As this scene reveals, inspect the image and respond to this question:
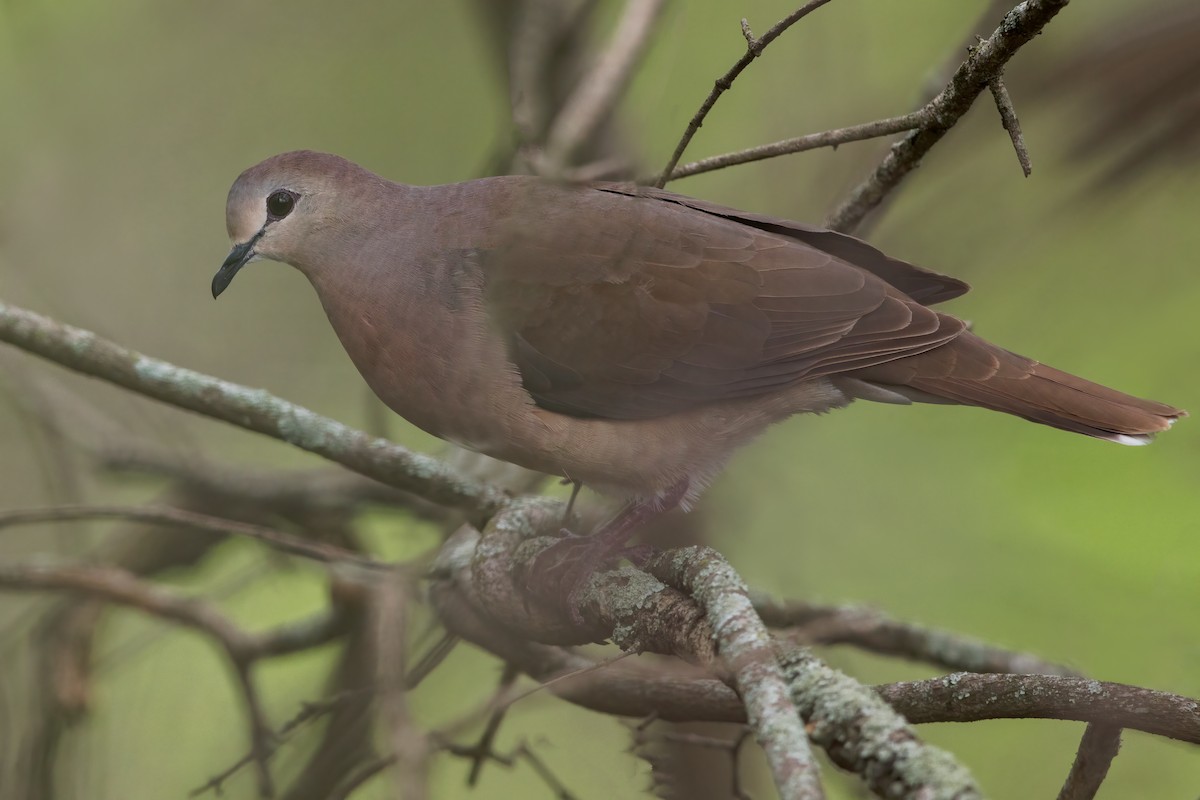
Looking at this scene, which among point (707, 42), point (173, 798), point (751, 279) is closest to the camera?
point (173, 798)

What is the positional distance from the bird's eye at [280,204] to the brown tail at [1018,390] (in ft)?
5.47

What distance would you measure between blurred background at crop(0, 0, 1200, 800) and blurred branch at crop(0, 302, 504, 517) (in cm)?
46

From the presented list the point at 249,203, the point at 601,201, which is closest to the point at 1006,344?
the point at 601,201

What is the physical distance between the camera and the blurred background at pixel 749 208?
298 centimetres

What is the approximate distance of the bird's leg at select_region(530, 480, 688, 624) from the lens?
2.66 metres

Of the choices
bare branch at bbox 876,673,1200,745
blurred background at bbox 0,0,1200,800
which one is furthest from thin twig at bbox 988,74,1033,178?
blurred background at bbox 0,0,1200,800

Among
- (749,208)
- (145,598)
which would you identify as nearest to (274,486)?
(145,598)

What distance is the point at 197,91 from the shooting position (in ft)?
17.1

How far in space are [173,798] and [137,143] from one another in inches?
141

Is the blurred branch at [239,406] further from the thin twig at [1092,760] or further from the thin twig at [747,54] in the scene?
the thin twig at [1092,760]

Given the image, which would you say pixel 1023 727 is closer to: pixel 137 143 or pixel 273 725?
pixel 273 725

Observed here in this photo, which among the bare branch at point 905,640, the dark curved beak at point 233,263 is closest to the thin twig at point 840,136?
the bare branch at point 905,640

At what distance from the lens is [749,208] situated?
4059 mm

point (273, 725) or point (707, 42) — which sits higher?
point (707, 42)
